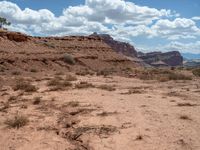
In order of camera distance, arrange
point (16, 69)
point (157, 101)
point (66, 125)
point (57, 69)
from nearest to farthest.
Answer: point (66, 125)
point (157, 101)
point (16, 69)
point (57, 69)

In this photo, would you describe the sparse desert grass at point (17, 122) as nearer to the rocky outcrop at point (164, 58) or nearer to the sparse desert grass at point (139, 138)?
the sparse desert grass at point (139, 138)

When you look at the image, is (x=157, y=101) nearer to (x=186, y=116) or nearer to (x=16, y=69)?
(x=186, y=116)

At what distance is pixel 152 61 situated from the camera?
138750 millimetres

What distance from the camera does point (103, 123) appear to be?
10.9 meters

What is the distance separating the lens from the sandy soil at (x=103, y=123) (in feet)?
29.2

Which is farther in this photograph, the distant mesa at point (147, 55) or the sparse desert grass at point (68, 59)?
the distant mesa at point (147, 55)

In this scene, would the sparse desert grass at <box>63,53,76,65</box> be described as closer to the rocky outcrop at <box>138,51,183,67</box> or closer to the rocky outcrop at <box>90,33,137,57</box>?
the rocky outcrop at <box>90,33,137,57</box>

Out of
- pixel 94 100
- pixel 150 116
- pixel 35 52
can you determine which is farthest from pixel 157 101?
pixel 35 52

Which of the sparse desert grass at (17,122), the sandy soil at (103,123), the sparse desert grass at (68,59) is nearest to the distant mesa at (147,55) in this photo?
the sparse desert grass at (68,59)

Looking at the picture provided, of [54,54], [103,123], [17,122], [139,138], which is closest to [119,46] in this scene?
[54,54]

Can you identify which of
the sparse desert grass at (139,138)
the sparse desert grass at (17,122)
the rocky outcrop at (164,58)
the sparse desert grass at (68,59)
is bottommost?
the sparse desert grass at (139,138)

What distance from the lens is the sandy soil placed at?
8.90 m

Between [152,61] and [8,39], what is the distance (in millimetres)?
101169

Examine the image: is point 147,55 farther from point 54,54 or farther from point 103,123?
point 103,123
